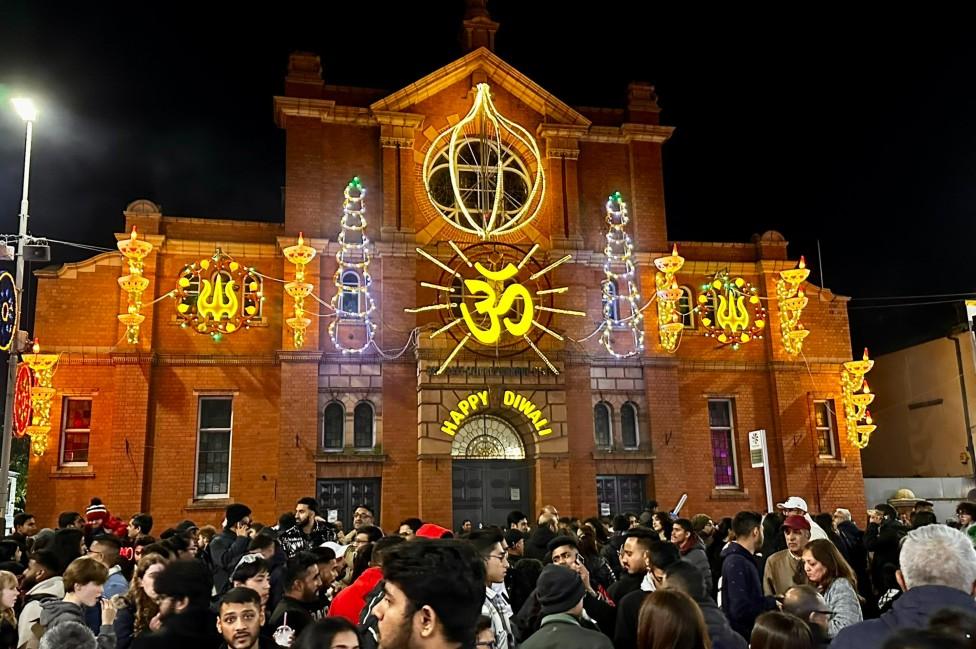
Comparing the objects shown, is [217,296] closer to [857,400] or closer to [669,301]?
[669,301]

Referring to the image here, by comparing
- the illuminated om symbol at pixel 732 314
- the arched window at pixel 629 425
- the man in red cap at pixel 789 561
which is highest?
the illuminated om symbol at pixel 732 314

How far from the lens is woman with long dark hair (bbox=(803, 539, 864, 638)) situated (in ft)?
21.5

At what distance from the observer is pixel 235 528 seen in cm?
1162

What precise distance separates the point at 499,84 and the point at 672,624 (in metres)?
23.1

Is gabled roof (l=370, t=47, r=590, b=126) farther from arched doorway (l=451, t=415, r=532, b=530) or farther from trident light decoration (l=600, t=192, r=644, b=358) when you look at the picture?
arched doorway (l=451, t=415, r=532, b=530)

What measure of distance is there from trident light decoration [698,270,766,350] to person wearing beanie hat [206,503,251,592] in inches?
627

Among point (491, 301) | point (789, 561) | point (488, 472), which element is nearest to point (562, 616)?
point (789, 561)

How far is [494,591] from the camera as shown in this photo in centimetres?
663

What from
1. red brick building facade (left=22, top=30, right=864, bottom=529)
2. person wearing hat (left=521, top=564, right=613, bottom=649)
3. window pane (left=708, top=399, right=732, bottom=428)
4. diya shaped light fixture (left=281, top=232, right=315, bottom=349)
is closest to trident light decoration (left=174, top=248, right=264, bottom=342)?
red brick building facade (left=22, top=30, right=864, bottom=529)

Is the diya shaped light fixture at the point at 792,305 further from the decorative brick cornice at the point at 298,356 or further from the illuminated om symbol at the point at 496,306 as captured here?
the decorative brick cornice at the point at 298,356

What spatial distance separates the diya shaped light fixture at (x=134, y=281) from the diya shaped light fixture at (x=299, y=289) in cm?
349

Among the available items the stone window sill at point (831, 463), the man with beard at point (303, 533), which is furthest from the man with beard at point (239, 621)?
the stone window sill at point (831, 463)

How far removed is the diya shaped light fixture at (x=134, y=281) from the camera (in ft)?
66.6

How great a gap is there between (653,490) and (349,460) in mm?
8657
